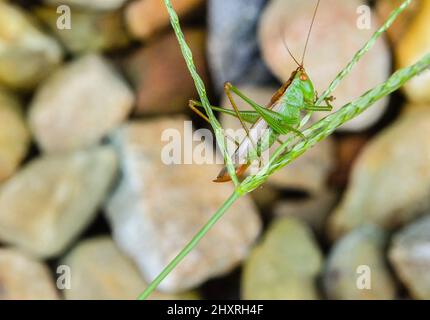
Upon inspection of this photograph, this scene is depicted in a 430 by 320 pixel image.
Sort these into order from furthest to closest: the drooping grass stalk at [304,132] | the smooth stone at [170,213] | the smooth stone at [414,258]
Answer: the smooth stone at [170,213]
the smooth stone at [414,258]
the drooping grass stalk at [304,132]

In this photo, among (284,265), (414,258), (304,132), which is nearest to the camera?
(304,132)

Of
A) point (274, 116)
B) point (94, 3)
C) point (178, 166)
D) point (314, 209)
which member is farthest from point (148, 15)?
point (274, 116)

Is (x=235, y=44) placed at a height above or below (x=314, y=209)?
above

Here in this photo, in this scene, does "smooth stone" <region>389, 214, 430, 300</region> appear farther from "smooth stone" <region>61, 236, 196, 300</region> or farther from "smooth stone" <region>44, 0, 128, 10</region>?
"smooth stone" <region>44, 0, 128, 10</region>

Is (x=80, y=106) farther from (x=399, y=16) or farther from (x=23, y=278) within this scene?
(x=399, y=16)

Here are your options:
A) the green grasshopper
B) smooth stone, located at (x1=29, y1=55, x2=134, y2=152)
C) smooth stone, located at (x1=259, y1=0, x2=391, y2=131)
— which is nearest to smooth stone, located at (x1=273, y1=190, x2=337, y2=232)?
smooth stone, located at (x1=259, y1=0, x2=391, y2=131)

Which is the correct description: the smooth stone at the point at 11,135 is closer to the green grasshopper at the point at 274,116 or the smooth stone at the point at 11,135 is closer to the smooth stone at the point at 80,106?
the smooth stone at the point at 80,106

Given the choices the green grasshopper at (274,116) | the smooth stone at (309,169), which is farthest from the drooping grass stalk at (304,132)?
the smooth stone at (309,169)
